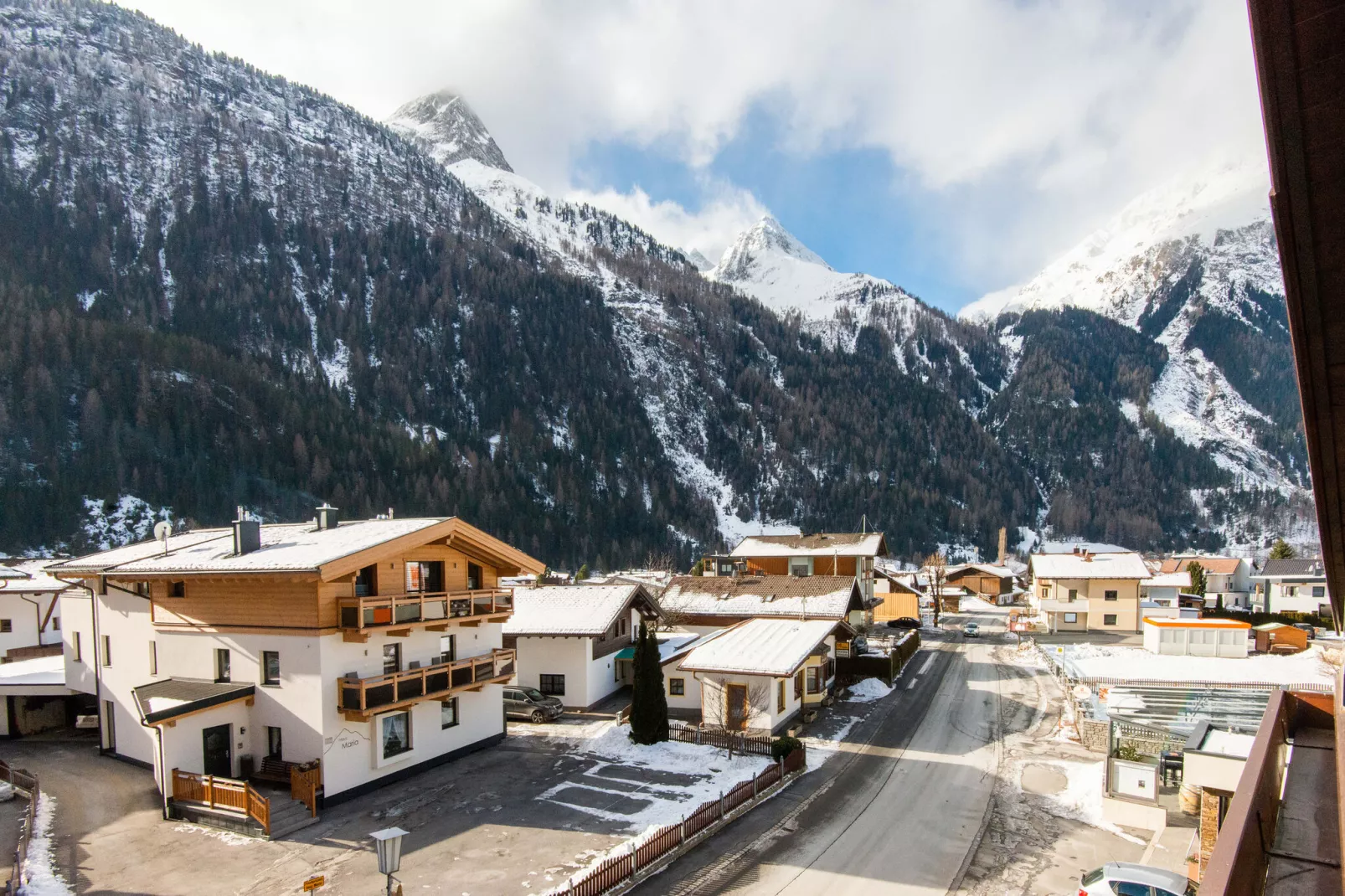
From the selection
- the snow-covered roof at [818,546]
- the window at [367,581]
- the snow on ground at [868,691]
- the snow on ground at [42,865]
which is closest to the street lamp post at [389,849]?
the snow on ground at [42,865]

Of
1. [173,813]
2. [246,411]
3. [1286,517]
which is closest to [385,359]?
[246,411]

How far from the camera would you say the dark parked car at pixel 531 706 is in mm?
35688

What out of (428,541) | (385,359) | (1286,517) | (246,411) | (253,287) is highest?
(253,287)

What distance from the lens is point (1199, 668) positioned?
35125mm

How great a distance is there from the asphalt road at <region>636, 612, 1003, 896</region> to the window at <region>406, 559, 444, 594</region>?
13913 mm

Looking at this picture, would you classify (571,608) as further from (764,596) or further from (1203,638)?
(1203,638)

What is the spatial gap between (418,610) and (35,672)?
21.4 m

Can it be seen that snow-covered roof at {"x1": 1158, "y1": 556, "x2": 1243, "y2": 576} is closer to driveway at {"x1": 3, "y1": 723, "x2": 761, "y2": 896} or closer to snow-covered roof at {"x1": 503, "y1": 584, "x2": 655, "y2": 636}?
snow-covered roof at {"x1": 503, "y1": 584, "x2": 655, "y2": 636}

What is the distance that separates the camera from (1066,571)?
2734 inches

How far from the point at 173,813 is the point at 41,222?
20820 centimetres

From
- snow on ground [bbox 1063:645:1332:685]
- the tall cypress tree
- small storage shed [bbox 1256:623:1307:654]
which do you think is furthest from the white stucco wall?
small storage shed [bbox 1256:623:1307:654]

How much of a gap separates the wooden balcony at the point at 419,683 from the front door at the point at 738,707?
1004 cm

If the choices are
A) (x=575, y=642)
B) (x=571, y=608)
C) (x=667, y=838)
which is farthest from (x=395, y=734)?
(x=571, y=608)

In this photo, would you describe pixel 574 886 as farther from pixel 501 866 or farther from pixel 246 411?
pixel 246 411
